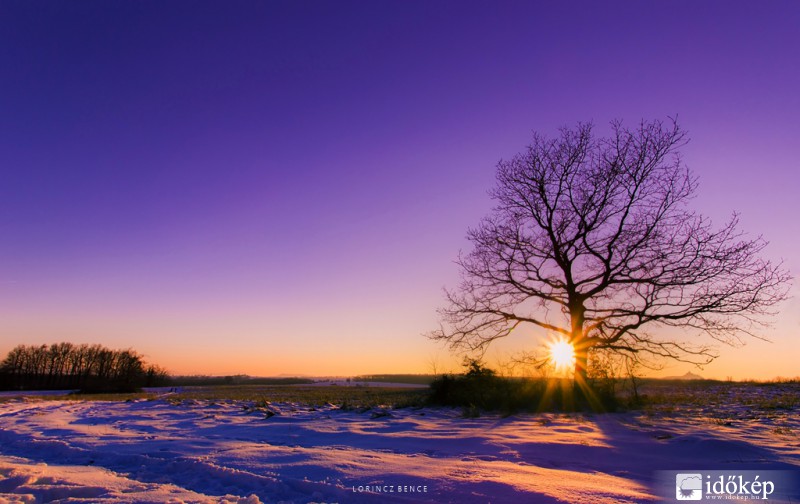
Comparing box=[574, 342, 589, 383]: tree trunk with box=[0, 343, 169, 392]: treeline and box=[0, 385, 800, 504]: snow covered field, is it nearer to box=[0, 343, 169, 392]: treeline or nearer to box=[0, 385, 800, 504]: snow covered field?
box=[0, 385, 800, 504]: snow covered field

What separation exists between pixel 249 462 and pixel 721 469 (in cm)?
541

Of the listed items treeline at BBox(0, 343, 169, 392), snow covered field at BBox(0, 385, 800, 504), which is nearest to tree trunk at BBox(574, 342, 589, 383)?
snow covered field at BBox(0, 385, 800, 504)

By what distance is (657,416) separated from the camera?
9898mm

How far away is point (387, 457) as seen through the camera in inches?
221

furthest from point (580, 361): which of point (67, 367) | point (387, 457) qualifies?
point (67, 367)

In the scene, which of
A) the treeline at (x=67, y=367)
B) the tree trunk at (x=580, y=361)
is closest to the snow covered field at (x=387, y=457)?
the tree trunk at (x=580, y=361)

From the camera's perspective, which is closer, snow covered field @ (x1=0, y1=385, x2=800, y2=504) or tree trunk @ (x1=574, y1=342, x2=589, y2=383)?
snow covered field @ (x1=0, y1=385, x2=800, y2=504)

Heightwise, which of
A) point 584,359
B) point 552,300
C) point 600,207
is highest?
point 600,207

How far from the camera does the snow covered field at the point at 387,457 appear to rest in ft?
13.3

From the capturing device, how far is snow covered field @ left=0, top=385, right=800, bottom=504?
405 cm

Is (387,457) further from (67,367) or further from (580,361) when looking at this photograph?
(67,367)

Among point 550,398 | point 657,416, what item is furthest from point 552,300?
point 657,416

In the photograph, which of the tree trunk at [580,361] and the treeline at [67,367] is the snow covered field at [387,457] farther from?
the treeline at [67,367]

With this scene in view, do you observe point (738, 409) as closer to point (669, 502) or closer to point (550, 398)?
point (550, 398)
